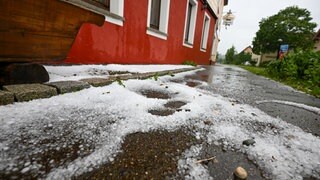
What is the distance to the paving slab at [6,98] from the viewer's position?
1.03 meters

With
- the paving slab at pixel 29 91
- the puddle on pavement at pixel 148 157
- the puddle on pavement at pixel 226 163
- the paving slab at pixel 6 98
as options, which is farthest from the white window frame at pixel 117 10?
the puddle on pavement at pixel 226 163

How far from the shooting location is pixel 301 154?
33.7 inches

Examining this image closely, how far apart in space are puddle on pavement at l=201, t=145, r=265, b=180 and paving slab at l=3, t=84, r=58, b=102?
1159 millimetres

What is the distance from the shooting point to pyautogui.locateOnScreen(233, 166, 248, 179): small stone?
67 cm

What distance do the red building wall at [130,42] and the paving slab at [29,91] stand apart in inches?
43.8

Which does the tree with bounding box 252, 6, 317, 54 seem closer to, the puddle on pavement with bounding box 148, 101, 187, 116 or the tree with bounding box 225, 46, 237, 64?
the tree with bounding box 225, 46, 237, 64

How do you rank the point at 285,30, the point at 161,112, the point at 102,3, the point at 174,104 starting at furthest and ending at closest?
the point at 285,30 < the point at 102,3 < the point at 174,104 < the point at 161,112

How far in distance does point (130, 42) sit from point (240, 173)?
303cm

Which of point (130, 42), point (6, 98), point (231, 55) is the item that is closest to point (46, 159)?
point (6, 98)

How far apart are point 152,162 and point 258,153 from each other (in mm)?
534

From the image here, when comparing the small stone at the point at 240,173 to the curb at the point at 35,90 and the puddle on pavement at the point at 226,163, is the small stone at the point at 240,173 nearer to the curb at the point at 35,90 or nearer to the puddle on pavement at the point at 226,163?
the puddle on pavement at the point at 226,163

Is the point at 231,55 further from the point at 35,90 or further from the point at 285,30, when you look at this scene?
the point at 35,90

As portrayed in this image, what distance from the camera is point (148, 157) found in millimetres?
748

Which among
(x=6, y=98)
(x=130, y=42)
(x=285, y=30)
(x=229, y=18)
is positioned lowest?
(x=6, y=98)
